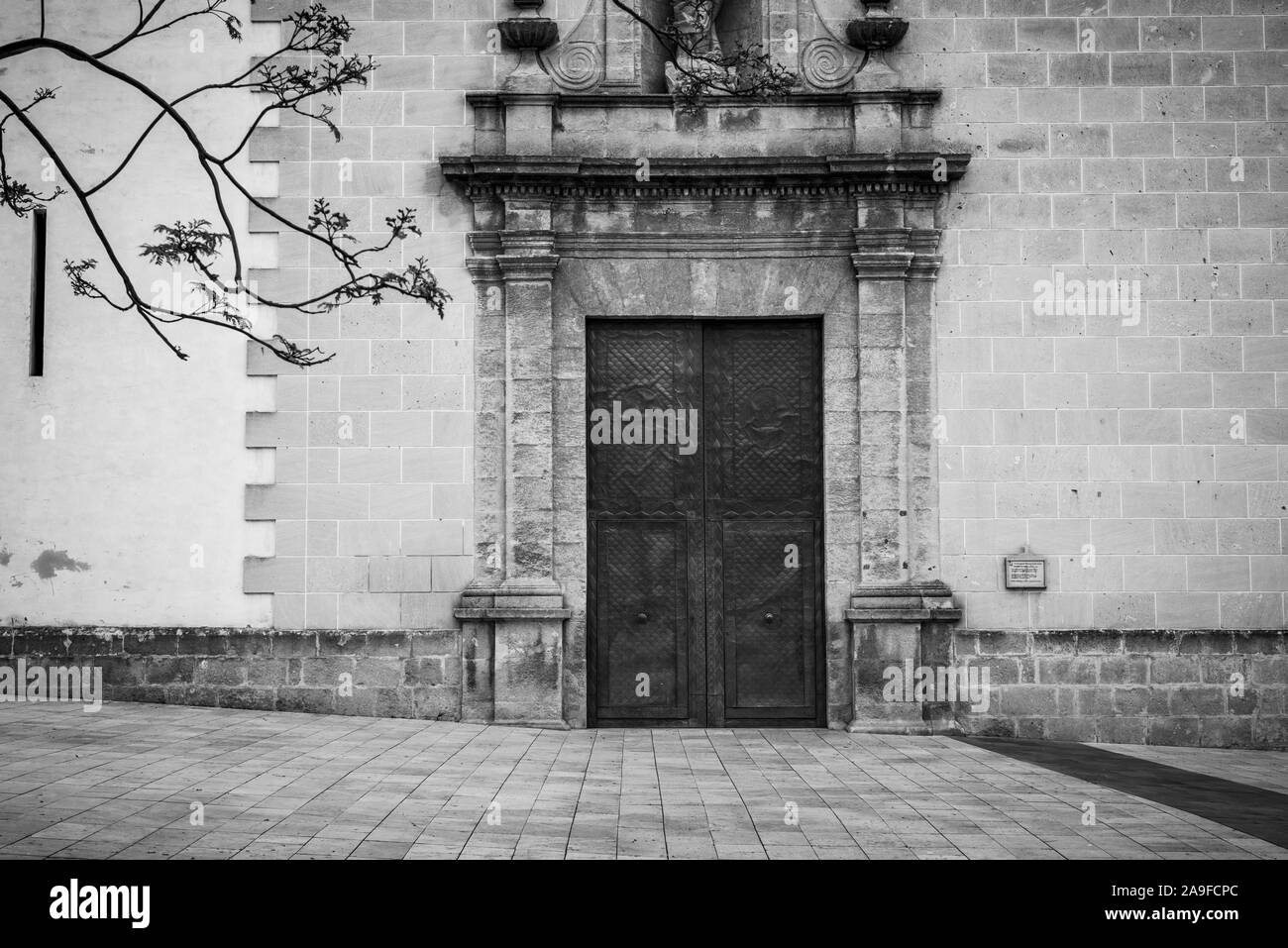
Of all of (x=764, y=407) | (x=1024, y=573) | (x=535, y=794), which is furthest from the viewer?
(x=764, y=407)

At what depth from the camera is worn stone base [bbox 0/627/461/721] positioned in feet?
34.1

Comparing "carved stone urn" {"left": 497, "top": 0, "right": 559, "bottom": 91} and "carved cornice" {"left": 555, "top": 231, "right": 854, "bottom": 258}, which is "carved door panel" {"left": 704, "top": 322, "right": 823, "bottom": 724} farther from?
"carved stone urn" {"left": 497, "top": 0, "right": 559, "bottom": 91}

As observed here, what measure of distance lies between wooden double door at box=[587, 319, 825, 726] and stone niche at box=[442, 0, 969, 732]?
20cm

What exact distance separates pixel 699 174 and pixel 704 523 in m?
2.96

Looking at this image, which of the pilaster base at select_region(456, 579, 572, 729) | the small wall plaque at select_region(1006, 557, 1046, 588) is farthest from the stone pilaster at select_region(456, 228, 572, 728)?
the small wall plaque at select_region(1006, 557, 1046, 588)

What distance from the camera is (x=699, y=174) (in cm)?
1059

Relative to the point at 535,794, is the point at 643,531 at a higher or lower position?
higher

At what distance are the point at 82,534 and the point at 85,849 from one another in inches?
219

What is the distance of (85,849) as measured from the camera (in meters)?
5.62

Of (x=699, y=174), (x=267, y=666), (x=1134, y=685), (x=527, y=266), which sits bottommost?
(x=1134, y=685)

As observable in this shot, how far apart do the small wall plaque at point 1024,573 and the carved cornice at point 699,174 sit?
10.6 feet

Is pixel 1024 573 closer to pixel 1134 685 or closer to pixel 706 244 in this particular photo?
pixel 1134 685

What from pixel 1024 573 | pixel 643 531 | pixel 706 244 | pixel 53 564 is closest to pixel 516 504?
pixel 643 531

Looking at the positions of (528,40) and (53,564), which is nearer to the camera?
(53,564)
